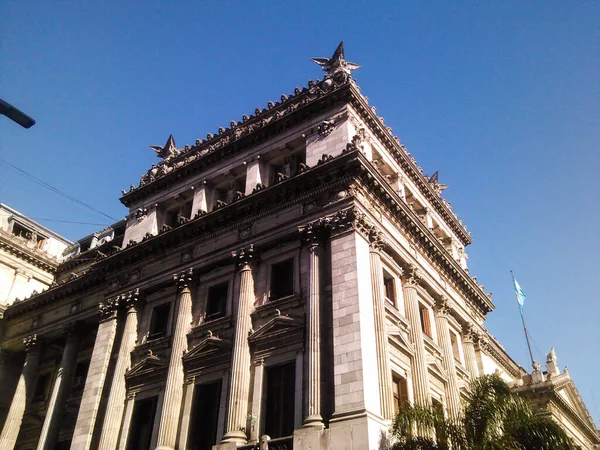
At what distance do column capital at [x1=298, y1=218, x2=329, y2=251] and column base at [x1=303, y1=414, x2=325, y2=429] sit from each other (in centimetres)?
842

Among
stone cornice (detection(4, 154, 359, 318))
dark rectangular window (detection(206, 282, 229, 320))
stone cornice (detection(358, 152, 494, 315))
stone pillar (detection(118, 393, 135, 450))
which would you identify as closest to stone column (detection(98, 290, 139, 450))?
stone pillar (detection(118, 393, 135, 450))

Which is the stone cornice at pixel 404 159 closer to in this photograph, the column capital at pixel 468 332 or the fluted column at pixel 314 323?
the column capital at pixel 468 332

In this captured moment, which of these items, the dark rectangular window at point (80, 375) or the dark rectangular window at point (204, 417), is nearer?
the dark rectangular window at point (204, 417)

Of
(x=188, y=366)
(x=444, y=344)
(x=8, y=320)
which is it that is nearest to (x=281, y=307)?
(x=188, y=366)

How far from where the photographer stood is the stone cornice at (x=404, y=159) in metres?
33.8

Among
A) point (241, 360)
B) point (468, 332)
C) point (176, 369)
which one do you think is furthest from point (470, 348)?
point (176, 369)

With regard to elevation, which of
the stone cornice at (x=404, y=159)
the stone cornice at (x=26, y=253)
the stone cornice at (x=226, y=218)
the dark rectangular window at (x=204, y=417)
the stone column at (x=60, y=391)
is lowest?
the dark rectangular window at (x=204, y=417)

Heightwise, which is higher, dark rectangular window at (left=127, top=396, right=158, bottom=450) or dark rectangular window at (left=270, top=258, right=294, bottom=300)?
dark rectangular window at (left=270, top=258, right=294, bottom=300)

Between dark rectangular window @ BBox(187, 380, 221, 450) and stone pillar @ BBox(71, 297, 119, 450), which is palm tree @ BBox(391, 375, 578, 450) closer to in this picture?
dark rectangular window @ BBox(187, 380, 221, 450)

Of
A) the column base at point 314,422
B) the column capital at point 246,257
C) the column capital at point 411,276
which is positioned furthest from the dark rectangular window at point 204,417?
the column capital at point 411,276

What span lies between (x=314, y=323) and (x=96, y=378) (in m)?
16.1

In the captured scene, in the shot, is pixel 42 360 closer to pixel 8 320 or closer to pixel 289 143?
pixel 8 320

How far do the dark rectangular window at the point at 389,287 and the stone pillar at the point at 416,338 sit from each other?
1015 millimetres

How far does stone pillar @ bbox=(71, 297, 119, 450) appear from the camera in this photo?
107ft
